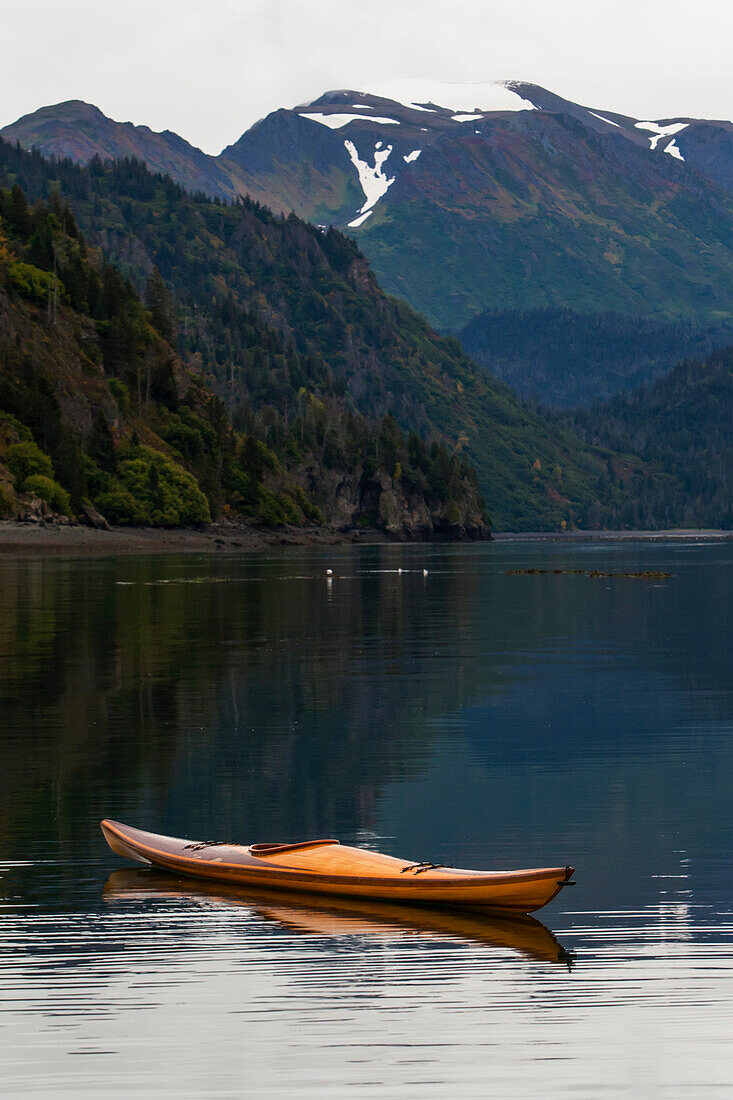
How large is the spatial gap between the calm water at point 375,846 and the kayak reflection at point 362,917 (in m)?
0.06

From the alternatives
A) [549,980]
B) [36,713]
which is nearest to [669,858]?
[549,980]

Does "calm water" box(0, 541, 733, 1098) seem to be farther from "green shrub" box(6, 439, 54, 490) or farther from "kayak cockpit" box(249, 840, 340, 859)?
"green shrub" box(6, 439, 54, 490)

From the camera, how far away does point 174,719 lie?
42.1 meters

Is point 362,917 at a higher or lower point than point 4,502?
lower

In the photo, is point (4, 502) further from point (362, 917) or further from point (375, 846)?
point (362, 917)

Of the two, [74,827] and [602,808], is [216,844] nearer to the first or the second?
[74,827]

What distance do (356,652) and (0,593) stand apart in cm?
4482

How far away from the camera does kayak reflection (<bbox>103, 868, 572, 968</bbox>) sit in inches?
809

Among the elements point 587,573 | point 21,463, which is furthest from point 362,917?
point 21,463

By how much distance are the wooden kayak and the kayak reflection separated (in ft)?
0.59

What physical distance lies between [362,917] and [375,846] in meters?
4.57

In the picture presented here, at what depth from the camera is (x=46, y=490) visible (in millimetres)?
195750

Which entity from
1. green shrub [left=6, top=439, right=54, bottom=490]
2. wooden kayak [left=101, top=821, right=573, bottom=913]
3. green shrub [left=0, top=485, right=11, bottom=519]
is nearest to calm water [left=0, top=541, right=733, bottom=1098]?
wooden kayak [left=101, top=821, right=573, bottom=913]

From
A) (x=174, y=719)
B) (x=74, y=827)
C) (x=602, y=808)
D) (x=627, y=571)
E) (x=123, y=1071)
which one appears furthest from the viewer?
(x=627, y=571)
